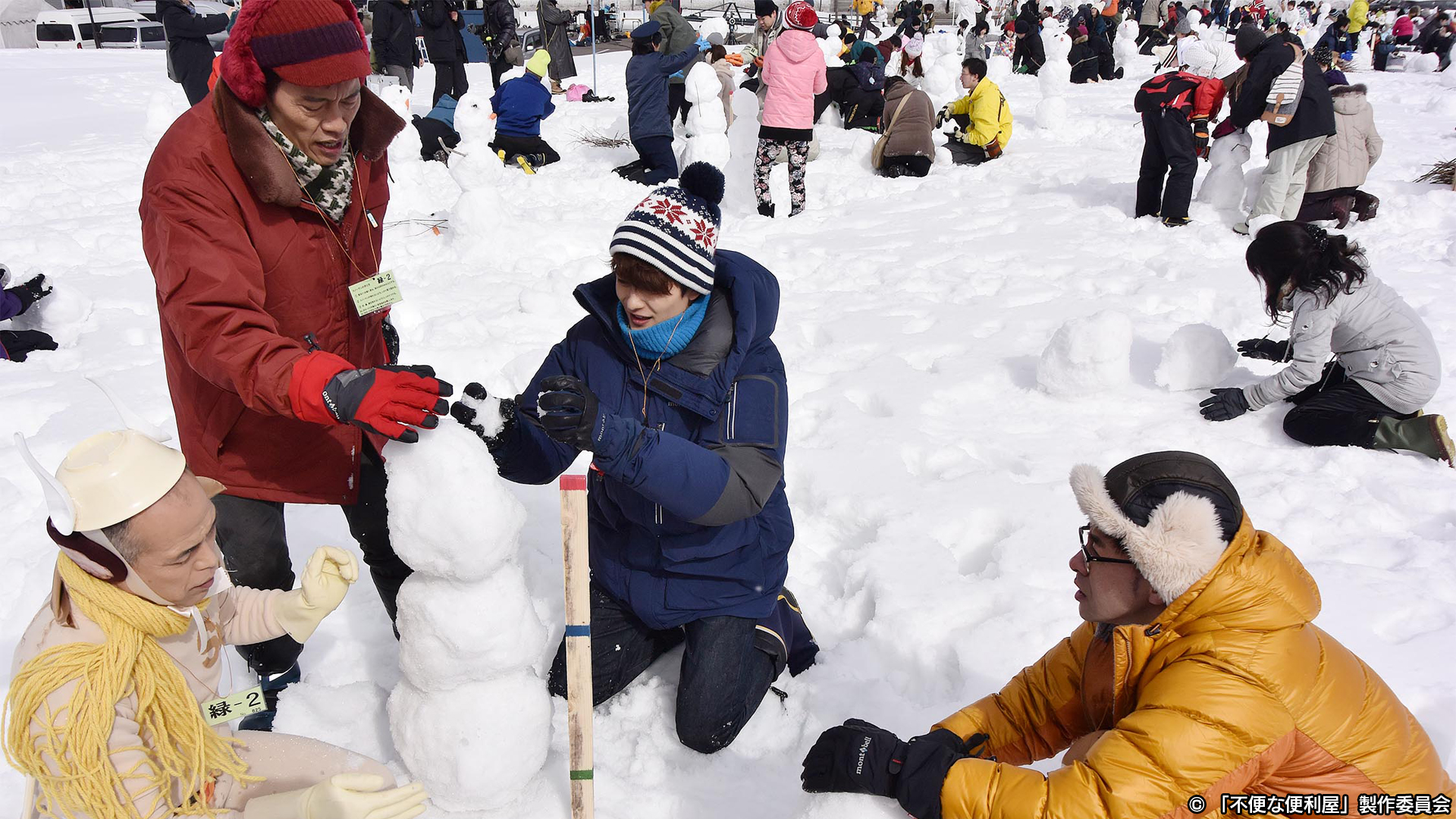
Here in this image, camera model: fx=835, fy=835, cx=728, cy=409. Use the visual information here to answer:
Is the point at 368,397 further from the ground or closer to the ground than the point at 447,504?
further from the ground

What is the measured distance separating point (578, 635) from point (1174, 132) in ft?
21.0

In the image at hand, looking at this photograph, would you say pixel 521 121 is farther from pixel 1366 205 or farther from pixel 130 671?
pixel 130 671

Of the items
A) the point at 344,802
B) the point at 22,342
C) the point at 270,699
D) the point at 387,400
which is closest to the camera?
the point at 344,802

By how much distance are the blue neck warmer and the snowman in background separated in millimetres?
6110

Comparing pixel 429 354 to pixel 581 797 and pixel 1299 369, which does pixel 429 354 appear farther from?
pixel 1299 369

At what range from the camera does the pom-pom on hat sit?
24.1 feet

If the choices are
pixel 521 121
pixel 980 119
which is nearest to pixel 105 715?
pixel 521 121

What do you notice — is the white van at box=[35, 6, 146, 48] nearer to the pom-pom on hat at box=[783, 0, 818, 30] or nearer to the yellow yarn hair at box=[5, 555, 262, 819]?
the pom-pom on hat at box=[783, 0, 818, 30]

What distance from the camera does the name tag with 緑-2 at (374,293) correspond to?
195 centimetres

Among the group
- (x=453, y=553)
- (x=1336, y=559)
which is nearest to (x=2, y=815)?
(x=453, y=553)

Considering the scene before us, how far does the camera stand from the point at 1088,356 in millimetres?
3799

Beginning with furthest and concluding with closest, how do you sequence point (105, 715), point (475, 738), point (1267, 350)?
point (1267, 350) < point (475, 738) < point (105, 715)

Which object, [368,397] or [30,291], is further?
[30,291]

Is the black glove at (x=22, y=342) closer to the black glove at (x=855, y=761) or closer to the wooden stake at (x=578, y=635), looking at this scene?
the wooden stake at (x=578, y=635)
